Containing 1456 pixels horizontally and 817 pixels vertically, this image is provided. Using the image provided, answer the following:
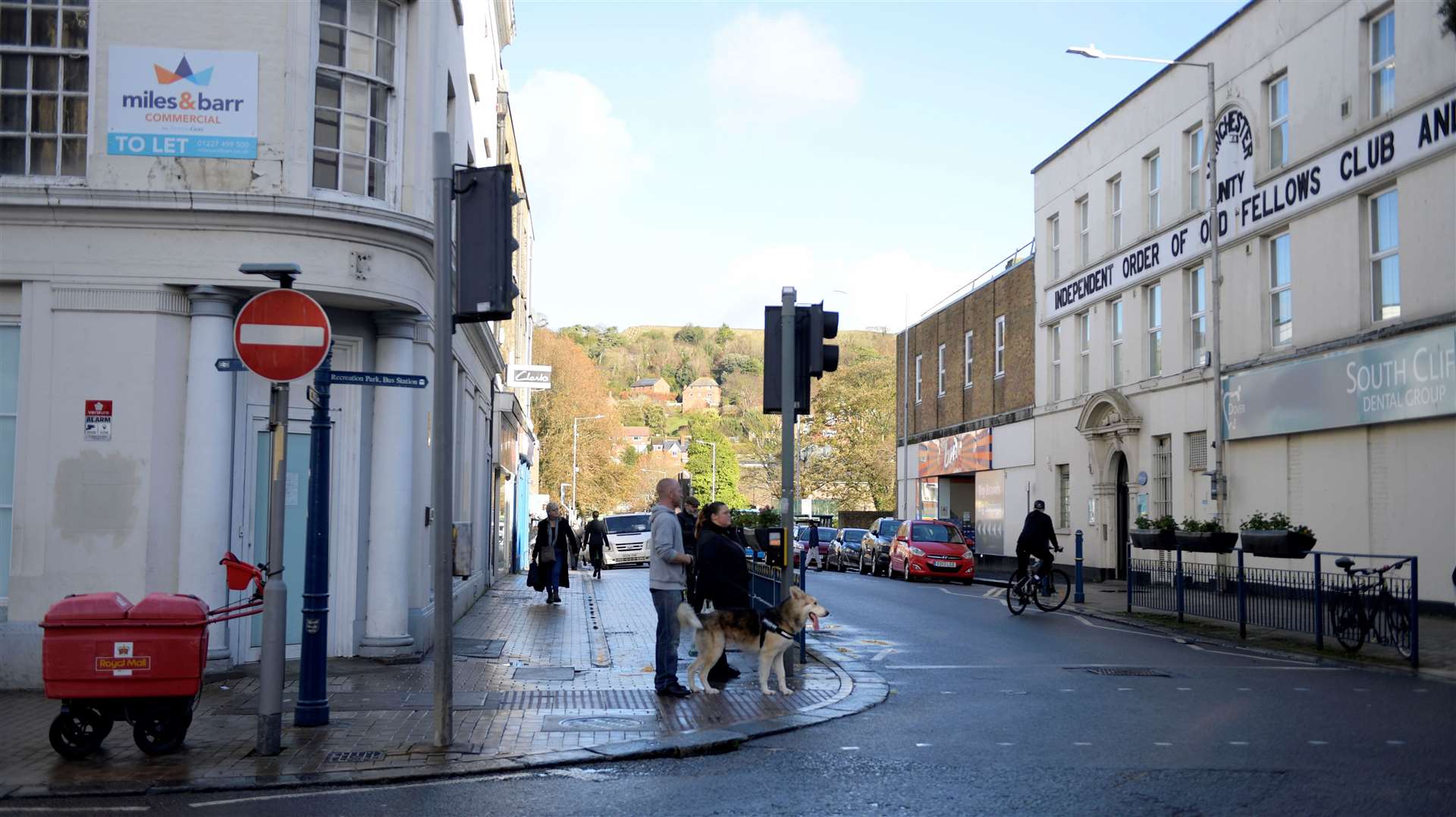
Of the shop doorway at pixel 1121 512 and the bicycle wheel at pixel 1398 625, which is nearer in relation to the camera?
the bicycle wheel at pixel 1398 625

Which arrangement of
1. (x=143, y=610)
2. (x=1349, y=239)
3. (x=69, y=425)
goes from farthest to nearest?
(x=1349, y=239) → (x=69, y=425) → (x=143, y=610)

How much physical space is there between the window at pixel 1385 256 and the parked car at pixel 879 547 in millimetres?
14956

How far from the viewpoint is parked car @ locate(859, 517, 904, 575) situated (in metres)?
35.4

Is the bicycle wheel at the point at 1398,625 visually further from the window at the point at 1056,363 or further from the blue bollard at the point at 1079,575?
the window at the point at 1056,363

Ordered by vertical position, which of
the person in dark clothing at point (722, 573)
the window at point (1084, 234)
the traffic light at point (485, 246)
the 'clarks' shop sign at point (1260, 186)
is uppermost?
the window at point (1084, 234)

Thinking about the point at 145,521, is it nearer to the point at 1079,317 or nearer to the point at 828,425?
the point at 1079,317

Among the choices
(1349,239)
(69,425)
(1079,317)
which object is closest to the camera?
(69,425)

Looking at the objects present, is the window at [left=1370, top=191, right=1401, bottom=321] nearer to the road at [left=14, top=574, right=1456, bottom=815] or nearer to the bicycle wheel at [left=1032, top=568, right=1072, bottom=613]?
the bicycle wheel at [left=1032, top=568, right=1072, bottom=613]

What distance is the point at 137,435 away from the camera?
12.1 m

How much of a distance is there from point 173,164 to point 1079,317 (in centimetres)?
2746

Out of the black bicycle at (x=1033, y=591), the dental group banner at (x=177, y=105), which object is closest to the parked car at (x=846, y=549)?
the black bicycle at (x=1033, y=591)

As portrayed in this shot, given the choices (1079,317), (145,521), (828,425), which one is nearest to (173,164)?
(145,521)

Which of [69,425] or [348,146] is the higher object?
[348,146]

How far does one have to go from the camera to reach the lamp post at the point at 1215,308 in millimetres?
25484
